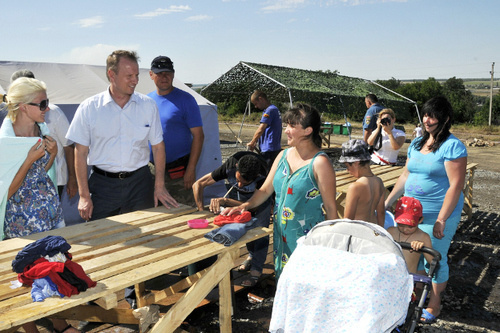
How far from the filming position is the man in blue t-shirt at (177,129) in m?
4.30

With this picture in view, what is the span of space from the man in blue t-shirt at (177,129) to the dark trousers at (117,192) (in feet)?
2.19

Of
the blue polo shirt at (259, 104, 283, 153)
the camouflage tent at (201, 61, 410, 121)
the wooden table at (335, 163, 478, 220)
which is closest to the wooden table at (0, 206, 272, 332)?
the wooden table at (335, 163, 478, 220)

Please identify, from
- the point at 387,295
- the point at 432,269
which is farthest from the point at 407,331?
the point at 387,295

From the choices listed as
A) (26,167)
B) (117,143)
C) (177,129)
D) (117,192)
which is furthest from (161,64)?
(26,167)

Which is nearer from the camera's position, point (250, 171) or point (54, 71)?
point (250, 171)

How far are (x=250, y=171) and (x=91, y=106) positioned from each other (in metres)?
1.43

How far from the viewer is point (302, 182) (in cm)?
288

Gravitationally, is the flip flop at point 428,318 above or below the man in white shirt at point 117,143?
below

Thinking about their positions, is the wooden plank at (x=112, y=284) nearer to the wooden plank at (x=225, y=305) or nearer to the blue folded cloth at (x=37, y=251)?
the blue folded cloth at (x=37, y=251)

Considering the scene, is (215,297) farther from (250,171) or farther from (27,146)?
(27,146)

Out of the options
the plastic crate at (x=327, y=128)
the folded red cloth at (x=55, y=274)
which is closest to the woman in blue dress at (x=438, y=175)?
the folded red cloth at (x=55, y=274)

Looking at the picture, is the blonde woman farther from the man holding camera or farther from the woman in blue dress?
the man holding camera

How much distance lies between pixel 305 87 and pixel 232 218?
11.4m

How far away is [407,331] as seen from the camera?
8.79 feet
